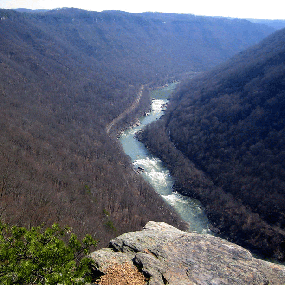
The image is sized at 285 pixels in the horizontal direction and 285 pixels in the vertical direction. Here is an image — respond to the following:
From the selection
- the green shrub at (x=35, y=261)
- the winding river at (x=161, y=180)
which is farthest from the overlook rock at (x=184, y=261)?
the winding river at (x=161, y=180)

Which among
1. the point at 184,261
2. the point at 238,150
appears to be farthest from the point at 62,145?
the point at 184,261

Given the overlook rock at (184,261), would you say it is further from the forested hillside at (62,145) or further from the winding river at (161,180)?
the winding river at (161,180)

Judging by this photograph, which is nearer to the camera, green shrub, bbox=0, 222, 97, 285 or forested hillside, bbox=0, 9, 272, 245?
green shrub, bbox=0, 222, 97, 285

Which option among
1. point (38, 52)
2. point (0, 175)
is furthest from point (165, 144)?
point (38, 52)

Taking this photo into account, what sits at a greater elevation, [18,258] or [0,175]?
→ [18,258]

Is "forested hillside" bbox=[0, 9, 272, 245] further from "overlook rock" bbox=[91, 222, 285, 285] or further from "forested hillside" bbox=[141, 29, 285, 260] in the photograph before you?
"overlook rock" bbox=[91, 222, 285, 285]

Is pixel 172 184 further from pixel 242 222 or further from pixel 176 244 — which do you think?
pixel 176 244

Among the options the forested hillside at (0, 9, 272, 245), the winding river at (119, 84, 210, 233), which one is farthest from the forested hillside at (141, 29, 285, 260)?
the forested hillside at (0, 9, 272, 245)
